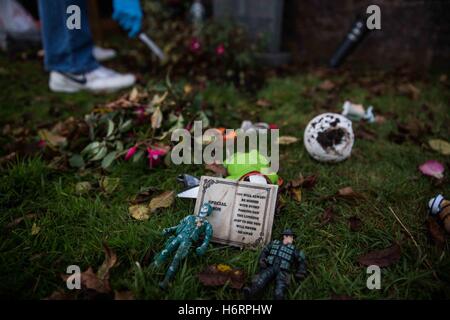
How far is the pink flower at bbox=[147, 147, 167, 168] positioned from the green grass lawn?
0.06 m

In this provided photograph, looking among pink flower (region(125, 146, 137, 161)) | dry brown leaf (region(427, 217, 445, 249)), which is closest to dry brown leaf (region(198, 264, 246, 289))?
dry brown leaf (region(427, 217, 445, 249))

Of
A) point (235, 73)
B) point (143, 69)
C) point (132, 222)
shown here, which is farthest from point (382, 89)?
point (132, 222)

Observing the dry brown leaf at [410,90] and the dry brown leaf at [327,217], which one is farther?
the dry brown leaf at [410,90]

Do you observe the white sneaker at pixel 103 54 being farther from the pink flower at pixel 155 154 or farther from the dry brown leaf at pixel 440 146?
the dry brown leaf at pixel 440 146

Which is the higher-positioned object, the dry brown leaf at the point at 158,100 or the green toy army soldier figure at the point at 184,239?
the dry brown leaf at the point at 158,100

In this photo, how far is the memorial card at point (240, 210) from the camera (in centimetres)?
141

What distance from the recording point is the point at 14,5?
162 inches

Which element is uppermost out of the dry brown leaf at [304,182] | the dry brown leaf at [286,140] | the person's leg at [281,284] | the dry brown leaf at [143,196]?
the dry brown leaf at [286,140]

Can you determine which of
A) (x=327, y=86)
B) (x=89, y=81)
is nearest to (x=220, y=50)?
(x=327, y=86)

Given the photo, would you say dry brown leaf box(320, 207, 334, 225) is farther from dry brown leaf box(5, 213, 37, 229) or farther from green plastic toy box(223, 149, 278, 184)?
dry brown leaf box(5, 213, 37, 229)

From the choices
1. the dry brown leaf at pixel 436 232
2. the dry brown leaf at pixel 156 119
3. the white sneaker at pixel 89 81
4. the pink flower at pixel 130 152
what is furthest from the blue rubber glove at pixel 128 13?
the dry brown leaf at pixel 436 232

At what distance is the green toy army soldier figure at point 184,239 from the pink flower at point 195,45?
2.46m

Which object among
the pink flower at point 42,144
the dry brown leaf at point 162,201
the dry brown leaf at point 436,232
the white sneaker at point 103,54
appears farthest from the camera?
the white sneaker at point 103,54

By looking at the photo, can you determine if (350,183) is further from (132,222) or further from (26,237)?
(26,237)
